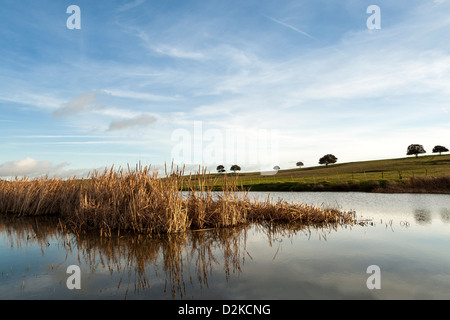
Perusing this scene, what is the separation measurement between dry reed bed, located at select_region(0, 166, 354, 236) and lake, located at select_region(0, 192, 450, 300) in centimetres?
82

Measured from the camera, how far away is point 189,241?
10867 millimetres

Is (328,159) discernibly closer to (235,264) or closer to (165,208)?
(165,208)

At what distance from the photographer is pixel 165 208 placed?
12195 millimetres

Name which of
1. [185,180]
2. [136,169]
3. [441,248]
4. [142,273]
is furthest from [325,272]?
[136,169]

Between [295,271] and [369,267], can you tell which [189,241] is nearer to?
[295,271]

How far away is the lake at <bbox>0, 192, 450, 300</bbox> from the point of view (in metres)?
6.38

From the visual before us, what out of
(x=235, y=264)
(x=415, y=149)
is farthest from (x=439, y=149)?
(x=235, y=264)

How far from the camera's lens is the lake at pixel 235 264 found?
6.38m

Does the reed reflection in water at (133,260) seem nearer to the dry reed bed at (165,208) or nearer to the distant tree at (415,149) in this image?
the dry reed bed at (165,208)

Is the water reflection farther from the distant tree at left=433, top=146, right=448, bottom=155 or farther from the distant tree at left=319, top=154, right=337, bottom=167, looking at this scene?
the distant tree at left=433, top=146, right=448, bottom=155

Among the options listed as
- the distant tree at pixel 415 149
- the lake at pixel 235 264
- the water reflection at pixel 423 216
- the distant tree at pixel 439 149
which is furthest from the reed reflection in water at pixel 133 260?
the distant tree at pixel 439 149

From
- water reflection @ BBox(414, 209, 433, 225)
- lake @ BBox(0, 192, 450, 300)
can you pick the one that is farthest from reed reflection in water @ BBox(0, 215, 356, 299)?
water reflection @ BBox(414, 209, 433, 225)

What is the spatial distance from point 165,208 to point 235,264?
16.0ft

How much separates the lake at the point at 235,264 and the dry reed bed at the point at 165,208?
2.69 ft
